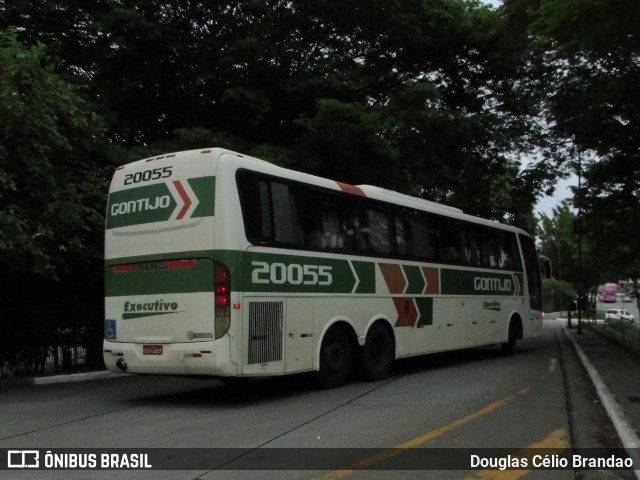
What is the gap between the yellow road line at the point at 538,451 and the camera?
5.56m

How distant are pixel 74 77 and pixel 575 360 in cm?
1358

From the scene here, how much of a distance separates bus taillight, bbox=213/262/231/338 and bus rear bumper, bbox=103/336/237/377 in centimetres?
18

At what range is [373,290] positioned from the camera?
1166 centimetres

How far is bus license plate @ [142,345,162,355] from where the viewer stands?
9.13 m

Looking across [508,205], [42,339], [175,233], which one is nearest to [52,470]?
[175,233]

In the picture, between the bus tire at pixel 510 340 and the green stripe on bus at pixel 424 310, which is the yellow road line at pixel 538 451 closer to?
the green stripe on bus at pixel 424 310

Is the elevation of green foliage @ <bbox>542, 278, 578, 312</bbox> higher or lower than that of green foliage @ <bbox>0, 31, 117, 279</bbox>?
lower

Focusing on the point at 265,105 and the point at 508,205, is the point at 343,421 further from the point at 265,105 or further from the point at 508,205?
the point at 508,205

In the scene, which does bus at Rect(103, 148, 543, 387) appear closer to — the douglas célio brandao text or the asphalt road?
the asphalt road

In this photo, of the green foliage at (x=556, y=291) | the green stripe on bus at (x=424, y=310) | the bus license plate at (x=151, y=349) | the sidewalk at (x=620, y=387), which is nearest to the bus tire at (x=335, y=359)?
the green stripe on bus at (x=424, y=310)

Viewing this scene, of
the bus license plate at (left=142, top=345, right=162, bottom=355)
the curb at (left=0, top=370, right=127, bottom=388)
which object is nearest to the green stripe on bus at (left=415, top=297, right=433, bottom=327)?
the bus license plate at (left=142, top=345, right=162, bottom=355)

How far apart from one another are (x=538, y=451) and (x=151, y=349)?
5373 millimetres

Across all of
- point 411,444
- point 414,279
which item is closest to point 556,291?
point 414,279

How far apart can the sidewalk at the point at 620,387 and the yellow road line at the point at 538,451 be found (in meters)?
0.59
